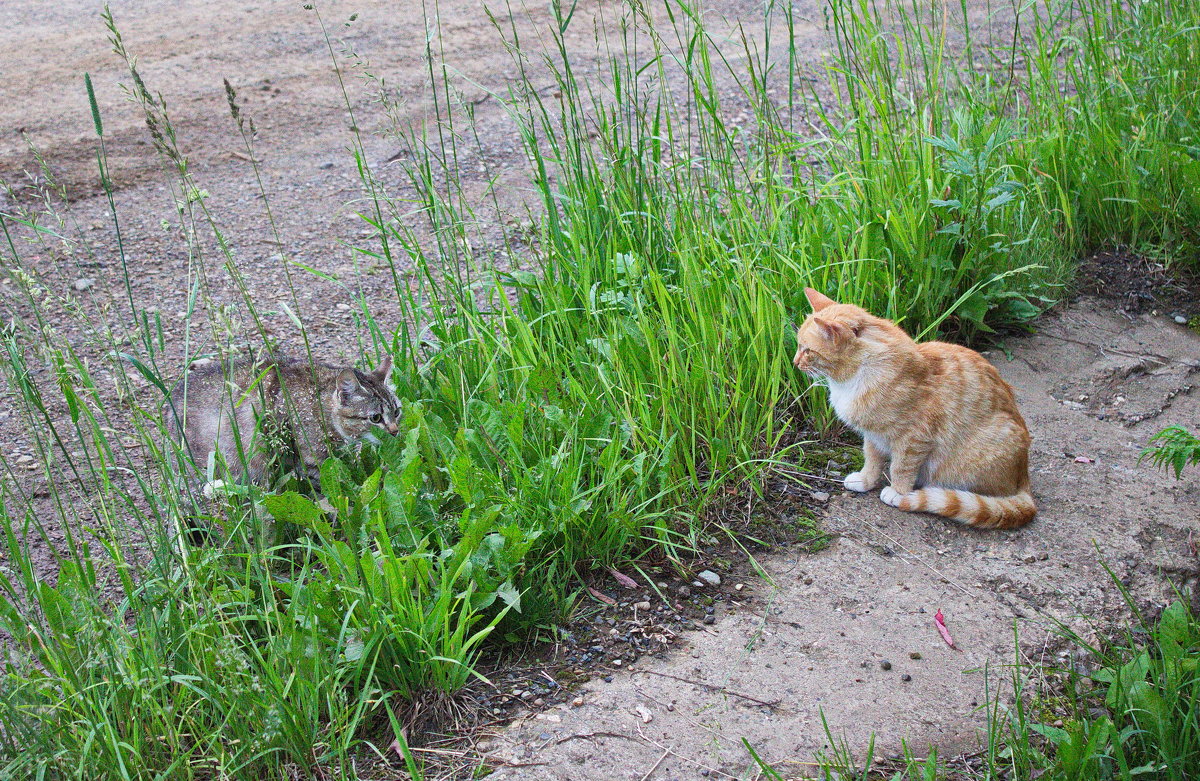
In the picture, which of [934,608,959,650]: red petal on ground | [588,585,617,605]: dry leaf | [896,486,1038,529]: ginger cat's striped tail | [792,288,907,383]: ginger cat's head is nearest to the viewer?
[934,608,959,650]: red petal on ground

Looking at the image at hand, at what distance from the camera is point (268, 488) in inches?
121

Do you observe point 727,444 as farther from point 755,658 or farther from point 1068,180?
point 1068,180

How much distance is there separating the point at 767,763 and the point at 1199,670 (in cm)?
98

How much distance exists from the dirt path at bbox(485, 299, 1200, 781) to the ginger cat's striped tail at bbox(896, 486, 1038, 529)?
0.04 m

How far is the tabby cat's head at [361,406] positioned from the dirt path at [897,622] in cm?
127

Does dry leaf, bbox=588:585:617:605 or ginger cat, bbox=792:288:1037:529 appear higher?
ginger cat, bbox=792:288:1037:529

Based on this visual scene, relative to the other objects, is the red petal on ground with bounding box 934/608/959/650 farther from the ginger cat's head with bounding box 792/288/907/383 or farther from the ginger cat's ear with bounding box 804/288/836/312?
the ginger cat's ear with bounding box 804/288/836/312

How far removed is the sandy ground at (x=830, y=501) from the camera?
2426mm

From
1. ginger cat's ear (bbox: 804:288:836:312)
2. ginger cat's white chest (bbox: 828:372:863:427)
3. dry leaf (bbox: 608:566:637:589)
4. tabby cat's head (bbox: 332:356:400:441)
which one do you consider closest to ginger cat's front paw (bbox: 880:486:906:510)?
ginger cat's white chest (bbox: 828:372:863:427)

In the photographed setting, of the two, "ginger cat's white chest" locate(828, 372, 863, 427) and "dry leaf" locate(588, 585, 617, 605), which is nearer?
"dry leaf" locate(588, 585, 617, 605)

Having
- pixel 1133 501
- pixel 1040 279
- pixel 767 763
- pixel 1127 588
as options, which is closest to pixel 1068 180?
pixel 1040 279

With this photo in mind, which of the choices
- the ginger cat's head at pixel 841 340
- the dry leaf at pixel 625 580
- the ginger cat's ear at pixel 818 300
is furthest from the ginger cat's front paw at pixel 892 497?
the dry leaf at pixel 625 580

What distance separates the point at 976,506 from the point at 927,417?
32cm

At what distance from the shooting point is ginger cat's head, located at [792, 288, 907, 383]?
3168 mm
